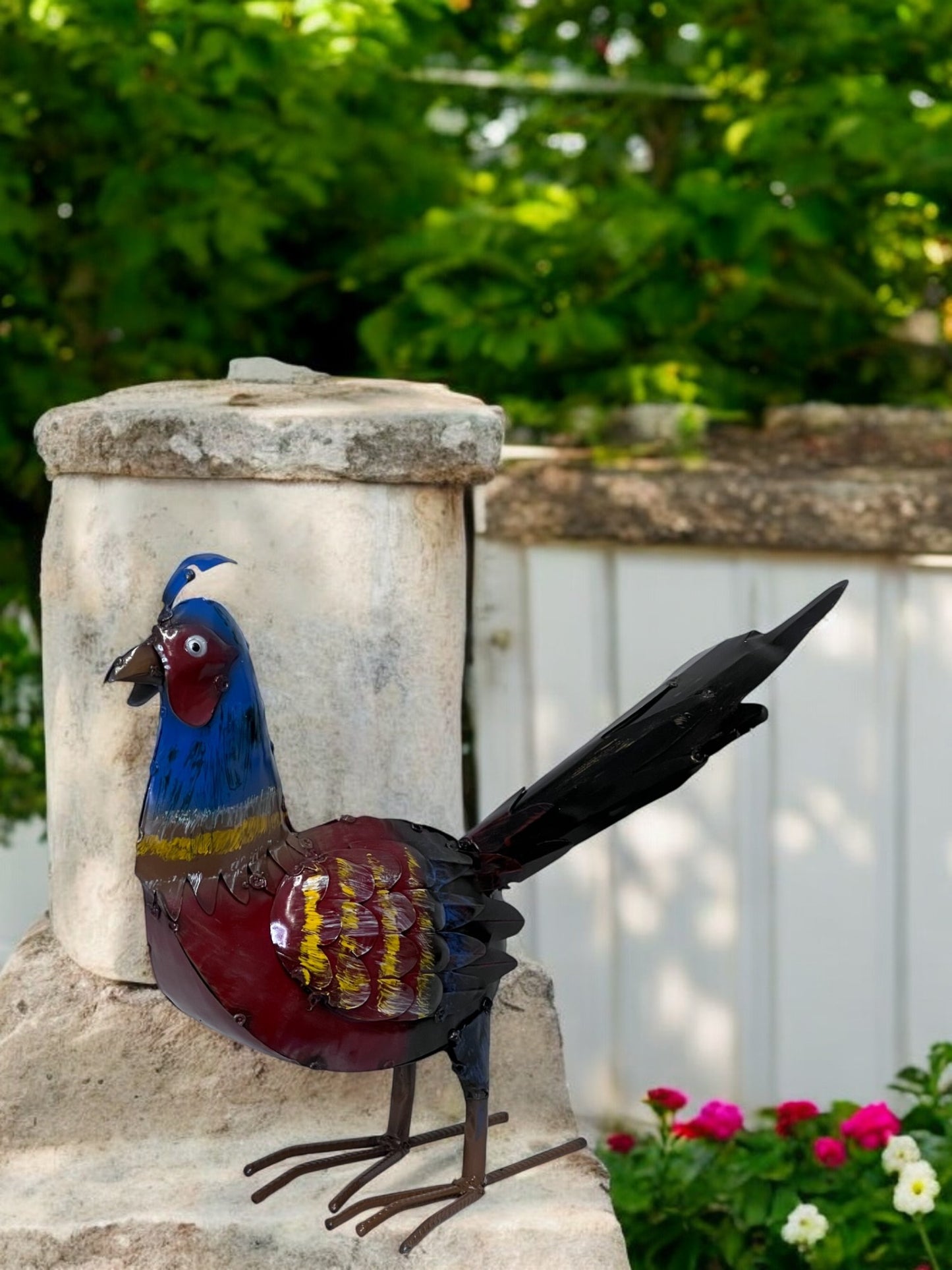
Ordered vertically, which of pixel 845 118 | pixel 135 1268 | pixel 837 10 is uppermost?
pixel 837 10

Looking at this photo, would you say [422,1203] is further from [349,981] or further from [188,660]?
[188,660]

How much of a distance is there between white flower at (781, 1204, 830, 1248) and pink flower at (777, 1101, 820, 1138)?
343 mm

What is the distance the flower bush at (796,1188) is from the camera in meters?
2.33

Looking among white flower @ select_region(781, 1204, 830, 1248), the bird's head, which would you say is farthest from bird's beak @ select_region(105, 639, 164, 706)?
white flower @ select_region(781, 1204, 830, 1248)

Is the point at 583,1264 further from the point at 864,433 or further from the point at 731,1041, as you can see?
the point at 864,433

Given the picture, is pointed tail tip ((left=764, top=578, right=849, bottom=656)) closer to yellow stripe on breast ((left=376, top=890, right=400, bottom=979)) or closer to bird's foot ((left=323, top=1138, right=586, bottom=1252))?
yellow stripe on breast ((left=376, top=890, right=400, bottom=979))

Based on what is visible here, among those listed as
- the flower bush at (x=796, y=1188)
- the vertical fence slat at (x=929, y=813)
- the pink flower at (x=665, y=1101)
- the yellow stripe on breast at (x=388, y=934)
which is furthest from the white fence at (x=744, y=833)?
the yellow stripe on breast at (x=388, y=934)

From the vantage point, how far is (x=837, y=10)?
3.71m

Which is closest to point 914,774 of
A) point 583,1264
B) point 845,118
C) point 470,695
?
point 470,695

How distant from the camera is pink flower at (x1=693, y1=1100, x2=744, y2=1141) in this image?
262 centimetres

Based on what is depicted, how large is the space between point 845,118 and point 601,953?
1888mm

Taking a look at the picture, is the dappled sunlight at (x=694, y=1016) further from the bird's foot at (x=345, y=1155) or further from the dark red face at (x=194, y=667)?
the dark red face at (x=194, y=667)

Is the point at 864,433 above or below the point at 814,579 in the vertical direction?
above

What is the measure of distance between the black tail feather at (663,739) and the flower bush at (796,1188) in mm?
958
